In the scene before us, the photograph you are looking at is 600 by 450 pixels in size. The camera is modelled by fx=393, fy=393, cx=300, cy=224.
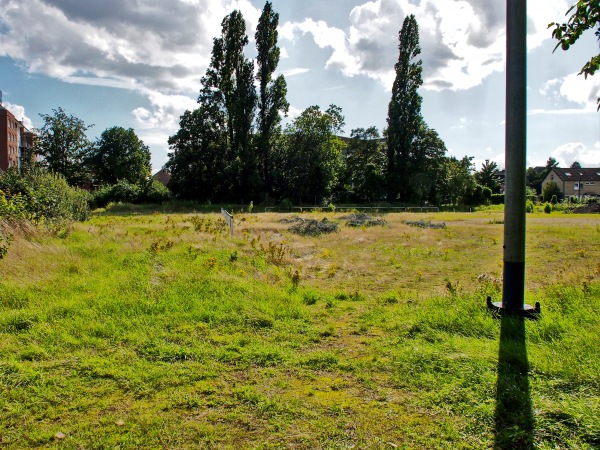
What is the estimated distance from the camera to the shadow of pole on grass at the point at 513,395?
275cm

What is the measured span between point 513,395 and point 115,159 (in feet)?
240

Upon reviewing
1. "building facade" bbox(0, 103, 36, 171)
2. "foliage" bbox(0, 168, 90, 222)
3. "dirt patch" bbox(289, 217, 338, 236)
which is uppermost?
"building facade" bbox(0, 103, 36, 171)

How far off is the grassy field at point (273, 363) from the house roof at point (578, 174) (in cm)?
8871

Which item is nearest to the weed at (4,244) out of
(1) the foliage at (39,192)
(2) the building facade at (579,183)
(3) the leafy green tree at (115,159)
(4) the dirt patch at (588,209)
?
(1) the foliage at (39,192)

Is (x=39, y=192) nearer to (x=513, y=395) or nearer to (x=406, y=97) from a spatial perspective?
(x=513, y=395)

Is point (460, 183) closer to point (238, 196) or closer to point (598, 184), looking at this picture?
point (238, 196)

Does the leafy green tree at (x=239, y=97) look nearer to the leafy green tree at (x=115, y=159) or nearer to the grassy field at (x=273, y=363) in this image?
the leafy green tree at (x=115, y=159)

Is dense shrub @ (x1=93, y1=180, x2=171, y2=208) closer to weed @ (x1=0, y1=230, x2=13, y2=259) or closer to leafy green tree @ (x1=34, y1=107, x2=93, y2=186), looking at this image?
leafy green tree @ (x1=34, y1=107, x2=93, y2=186)

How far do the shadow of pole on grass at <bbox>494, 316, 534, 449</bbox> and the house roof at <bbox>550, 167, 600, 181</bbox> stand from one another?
301ft

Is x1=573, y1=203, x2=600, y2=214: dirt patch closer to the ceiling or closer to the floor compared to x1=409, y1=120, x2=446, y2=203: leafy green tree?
closer to the floor

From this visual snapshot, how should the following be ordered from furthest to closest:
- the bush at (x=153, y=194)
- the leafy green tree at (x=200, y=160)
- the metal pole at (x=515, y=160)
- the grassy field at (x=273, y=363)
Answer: the leafy green tree at (x=200, y=160) < the bush at (x=153, y=194) < the metal pole at (x=515, y=160) < the grassy field at (x=273, y=363)

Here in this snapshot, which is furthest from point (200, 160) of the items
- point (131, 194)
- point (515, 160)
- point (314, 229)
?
point (515, 160)

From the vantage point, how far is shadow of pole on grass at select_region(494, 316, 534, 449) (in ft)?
9.02

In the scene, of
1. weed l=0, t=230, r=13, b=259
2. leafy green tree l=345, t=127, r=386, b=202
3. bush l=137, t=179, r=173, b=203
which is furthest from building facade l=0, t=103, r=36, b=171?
weed l=0, t=230, r=13, b=259
